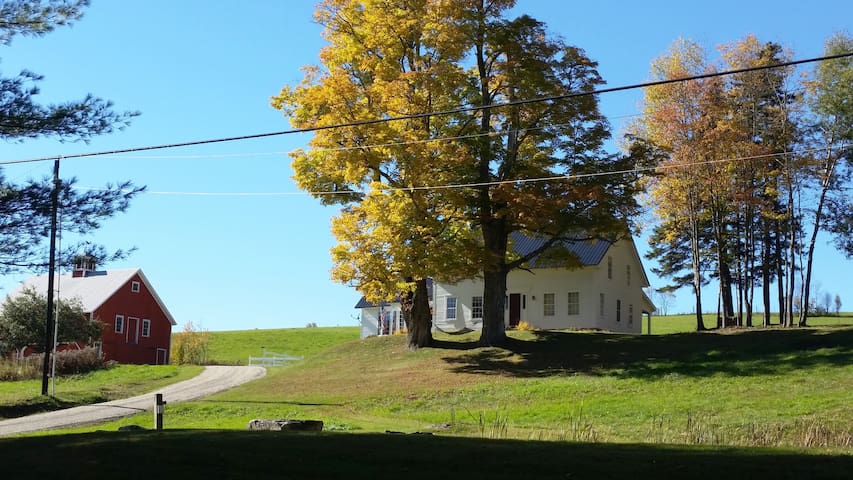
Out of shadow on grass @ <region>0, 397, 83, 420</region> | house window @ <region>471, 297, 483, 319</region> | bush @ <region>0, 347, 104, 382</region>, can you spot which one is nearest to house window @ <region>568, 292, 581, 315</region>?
house window @ <region>471, 297, 483, 319</region>

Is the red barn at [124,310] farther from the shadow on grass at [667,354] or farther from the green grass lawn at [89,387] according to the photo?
the shadow on grass at [667,354]

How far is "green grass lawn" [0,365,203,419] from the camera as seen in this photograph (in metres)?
32.9

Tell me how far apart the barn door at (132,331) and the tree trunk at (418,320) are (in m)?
25.0

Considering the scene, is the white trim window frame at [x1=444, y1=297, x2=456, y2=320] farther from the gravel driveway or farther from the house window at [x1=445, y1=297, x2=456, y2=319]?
the gravel driveway

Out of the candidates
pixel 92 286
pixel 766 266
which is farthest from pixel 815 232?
pixel 92 286

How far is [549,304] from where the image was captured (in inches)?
1948

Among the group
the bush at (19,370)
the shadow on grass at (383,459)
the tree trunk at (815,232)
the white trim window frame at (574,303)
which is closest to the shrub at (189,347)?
the bush at (19,370)

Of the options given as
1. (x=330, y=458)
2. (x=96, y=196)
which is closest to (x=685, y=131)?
(x=96, y=196)

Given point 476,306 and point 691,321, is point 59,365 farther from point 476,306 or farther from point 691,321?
point 691,321

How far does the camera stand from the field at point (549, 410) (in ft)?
36.7

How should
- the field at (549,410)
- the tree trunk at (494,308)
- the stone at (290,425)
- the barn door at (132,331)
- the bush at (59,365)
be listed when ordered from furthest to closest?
the barn door at (132,331) → the bush at (59,365) → the tree trunk at (494,308) → the stone at (290,425) → the field at (549,410)

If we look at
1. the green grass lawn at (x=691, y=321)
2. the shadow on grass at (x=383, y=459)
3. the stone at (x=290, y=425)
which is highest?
the green grass lawn at (x=691, y=321)

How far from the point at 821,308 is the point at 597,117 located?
1667 inches

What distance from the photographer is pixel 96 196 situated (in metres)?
17.1
